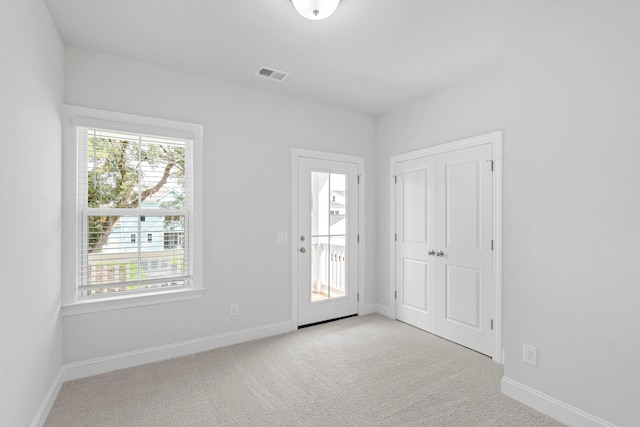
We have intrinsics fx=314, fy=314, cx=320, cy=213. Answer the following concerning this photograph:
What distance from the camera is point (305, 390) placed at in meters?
2.36

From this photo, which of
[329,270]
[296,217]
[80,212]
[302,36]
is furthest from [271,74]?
[329,270]

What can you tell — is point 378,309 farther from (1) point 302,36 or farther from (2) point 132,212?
(1) point 302,36

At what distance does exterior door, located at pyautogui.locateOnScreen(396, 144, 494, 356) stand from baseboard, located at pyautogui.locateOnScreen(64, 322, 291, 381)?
5.27ft

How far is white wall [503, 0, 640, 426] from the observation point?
1.76 metres

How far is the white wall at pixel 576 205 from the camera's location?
69.2 inches

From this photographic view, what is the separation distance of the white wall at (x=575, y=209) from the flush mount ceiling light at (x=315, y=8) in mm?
1372

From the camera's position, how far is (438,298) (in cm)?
344

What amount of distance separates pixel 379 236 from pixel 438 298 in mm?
1137

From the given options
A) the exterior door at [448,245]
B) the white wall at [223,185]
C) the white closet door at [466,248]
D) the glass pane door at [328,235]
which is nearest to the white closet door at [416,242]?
the exterior door at [448,245]

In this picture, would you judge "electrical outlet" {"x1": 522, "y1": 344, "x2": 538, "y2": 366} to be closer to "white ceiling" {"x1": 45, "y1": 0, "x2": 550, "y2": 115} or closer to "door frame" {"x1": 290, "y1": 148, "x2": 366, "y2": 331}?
"door frame" {"x1": 290, "y1": 148, "x2": 366, "y2": 331}

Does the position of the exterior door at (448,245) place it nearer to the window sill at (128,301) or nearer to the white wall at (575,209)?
the white wall at (575,209)

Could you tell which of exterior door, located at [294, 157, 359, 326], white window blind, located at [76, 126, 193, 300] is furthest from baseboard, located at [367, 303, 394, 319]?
white window blind, located at [76, 126, 193, 300]

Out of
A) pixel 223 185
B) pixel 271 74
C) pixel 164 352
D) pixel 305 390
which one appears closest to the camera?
pixel 305 390

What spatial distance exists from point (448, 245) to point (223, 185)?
7.95 feet
